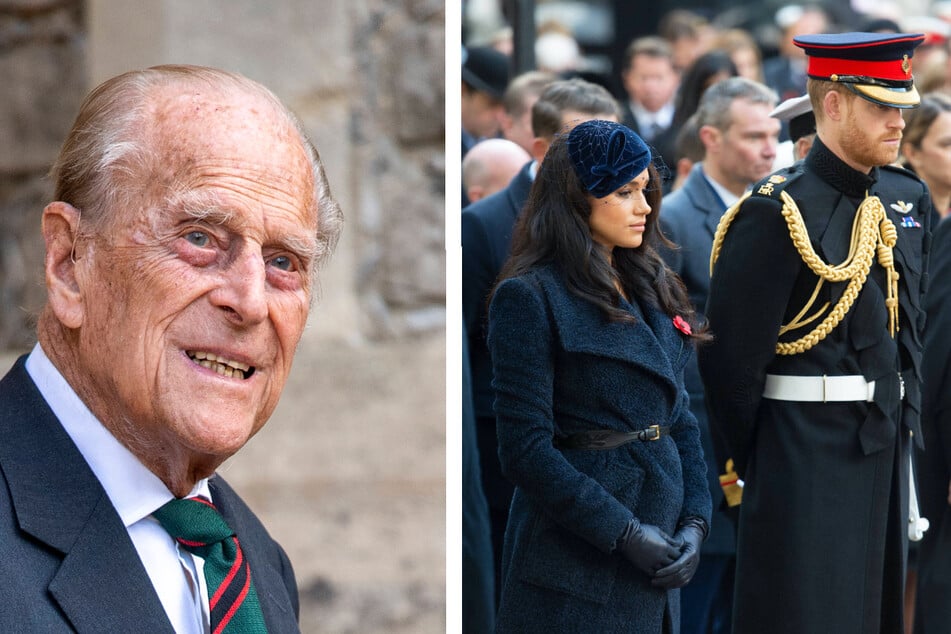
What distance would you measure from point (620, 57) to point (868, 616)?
1061cm

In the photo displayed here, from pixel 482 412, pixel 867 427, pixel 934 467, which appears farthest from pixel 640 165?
pixel 934 467

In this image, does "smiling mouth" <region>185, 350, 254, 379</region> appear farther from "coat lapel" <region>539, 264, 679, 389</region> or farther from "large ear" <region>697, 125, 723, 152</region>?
"large ear" <region>697, 125, 723, 152</region>

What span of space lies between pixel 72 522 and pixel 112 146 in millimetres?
550

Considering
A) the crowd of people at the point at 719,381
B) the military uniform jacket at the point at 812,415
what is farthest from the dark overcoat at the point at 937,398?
the military uniform jacket at the point at 812,415

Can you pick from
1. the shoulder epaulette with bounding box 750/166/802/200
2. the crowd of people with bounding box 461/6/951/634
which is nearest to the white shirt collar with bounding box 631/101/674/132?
the crowd of people with bounding box 461/6/951/634

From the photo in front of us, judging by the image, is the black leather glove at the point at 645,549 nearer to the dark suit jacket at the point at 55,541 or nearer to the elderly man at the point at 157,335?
the elderly man at the point at 157,335

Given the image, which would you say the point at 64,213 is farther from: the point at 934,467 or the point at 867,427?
the point at 934,467

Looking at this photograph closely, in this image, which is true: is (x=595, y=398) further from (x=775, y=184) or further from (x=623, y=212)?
(x=775, y=184)

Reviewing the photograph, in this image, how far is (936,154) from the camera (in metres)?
4.18

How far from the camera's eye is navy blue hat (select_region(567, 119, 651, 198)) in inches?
100

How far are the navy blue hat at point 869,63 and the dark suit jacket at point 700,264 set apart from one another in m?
0.45

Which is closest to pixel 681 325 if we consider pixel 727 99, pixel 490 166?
pixel 727 99

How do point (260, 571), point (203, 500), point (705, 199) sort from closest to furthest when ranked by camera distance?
point (203, 500), point (260, 571), point (705, 199)

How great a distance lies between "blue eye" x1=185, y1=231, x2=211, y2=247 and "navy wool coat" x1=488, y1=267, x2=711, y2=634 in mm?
669
